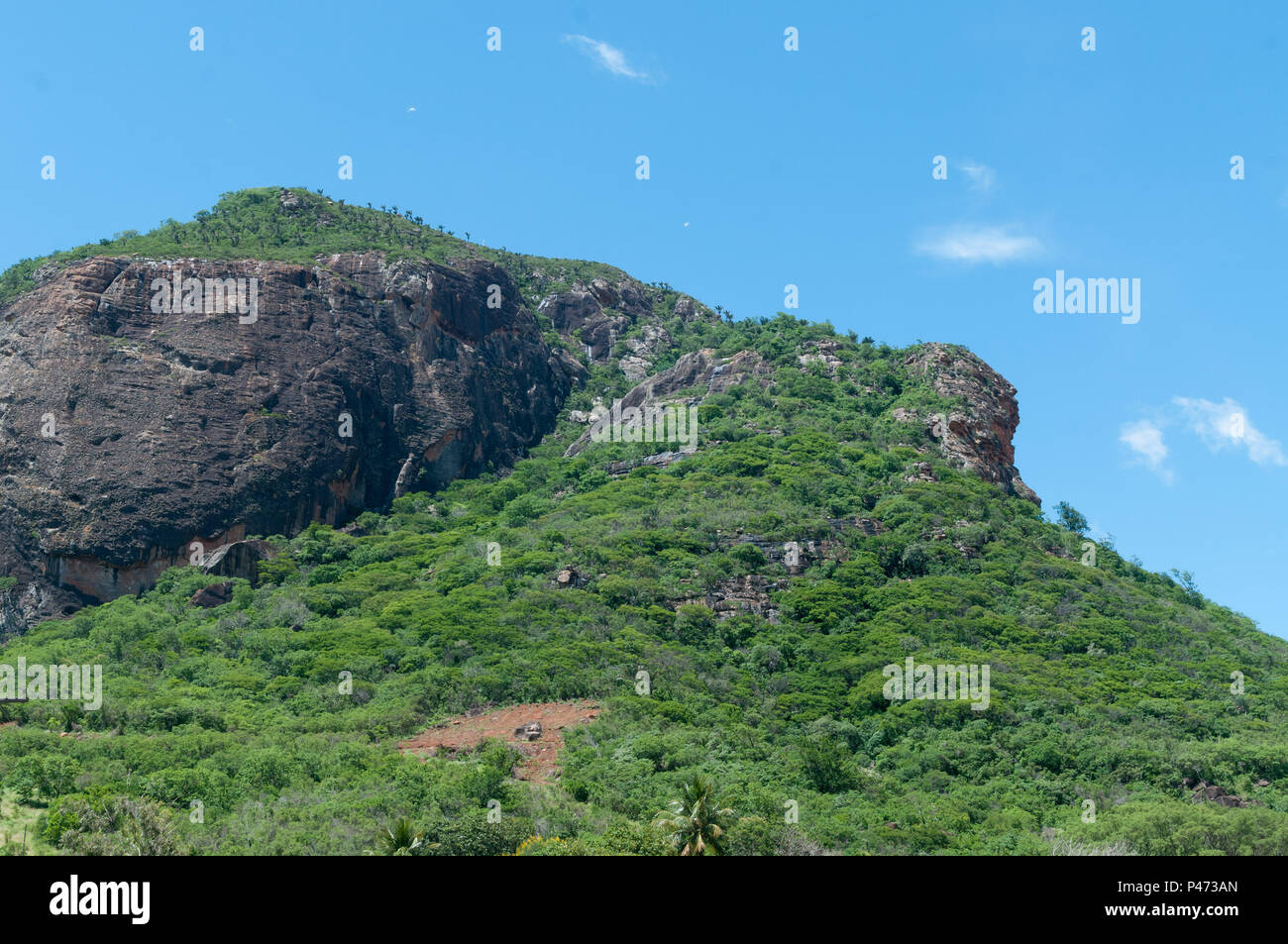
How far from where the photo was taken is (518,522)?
77.8 m

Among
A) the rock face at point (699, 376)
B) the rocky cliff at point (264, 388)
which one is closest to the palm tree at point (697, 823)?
the rocky cliff at point (264, 388)

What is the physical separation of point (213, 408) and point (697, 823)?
170 feet

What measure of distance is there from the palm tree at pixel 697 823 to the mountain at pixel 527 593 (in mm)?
952

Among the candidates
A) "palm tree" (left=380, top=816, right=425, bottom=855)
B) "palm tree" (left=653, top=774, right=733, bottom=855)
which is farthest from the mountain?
"palm tree" (left=653, top=774, right=733, bottom=855)

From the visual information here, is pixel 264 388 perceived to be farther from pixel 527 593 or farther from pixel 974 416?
pixel 974 416

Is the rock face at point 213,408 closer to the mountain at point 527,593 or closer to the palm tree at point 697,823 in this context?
the mountain at point 527,593

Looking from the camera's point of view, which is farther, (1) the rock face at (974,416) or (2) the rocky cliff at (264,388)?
(1) the rock face at (974,416)

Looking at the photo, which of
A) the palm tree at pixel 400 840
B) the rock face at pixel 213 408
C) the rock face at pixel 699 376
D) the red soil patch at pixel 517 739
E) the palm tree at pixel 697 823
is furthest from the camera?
the rock face at pixel 699 376

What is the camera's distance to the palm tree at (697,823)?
115ft

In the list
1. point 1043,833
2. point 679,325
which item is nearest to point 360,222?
point 679,325

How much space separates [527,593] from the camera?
6244 centimetres

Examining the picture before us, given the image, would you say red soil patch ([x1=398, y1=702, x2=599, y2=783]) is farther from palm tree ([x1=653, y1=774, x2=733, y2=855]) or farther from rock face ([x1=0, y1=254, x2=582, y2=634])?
rock face ([x1=0, y1=254, x2=582, y2=634])

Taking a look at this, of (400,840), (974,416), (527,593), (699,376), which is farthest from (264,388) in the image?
(400,840)
